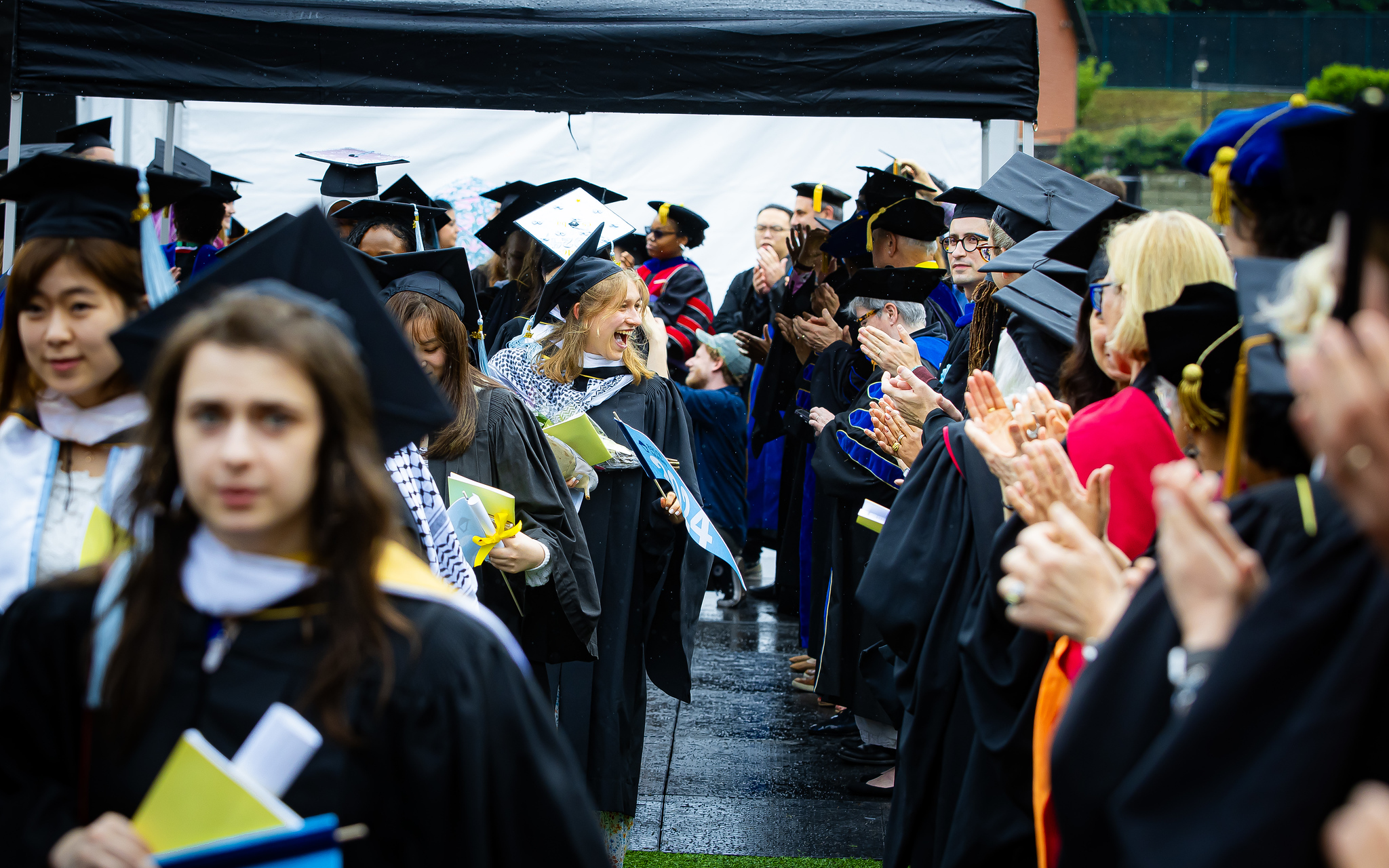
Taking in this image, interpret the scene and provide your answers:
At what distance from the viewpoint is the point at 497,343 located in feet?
18.1

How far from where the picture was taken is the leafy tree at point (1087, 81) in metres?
41.8

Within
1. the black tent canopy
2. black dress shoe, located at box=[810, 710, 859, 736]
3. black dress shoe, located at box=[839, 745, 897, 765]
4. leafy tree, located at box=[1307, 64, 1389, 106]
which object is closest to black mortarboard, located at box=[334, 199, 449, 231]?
Answer: the black tent canopy

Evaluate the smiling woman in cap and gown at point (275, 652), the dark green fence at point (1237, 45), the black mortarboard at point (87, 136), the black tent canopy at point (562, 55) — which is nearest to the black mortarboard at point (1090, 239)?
the black tent canopy at point (562, 55)

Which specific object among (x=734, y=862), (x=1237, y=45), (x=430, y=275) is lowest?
(x=734, y=862)

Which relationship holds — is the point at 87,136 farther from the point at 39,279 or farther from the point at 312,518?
the point at 312,518

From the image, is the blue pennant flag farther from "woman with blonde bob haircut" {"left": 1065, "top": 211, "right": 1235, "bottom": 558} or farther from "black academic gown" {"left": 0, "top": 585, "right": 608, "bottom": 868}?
"black academic gown" {"left": 0, "top": 585, "right": 608, "bottom": 868}

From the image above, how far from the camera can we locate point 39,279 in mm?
2273

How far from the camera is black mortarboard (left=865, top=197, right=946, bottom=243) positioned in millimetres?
5504

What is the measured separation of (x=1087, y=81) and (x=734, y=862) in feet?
143

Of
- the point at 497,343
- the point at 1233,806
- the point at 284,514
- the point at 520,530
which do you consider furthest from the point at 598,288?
the point at 1233,806

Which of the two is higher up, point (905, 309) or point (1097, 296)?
point (905, 309)

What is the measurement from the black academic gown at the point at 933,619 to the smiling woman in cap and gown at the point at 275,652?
1.74m

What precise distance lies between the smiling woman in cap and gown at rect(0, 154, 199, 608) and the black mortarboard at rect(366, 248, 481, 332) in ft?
4.90

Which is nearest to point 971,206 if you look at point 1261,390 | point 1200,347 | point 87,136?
point 1200,347
